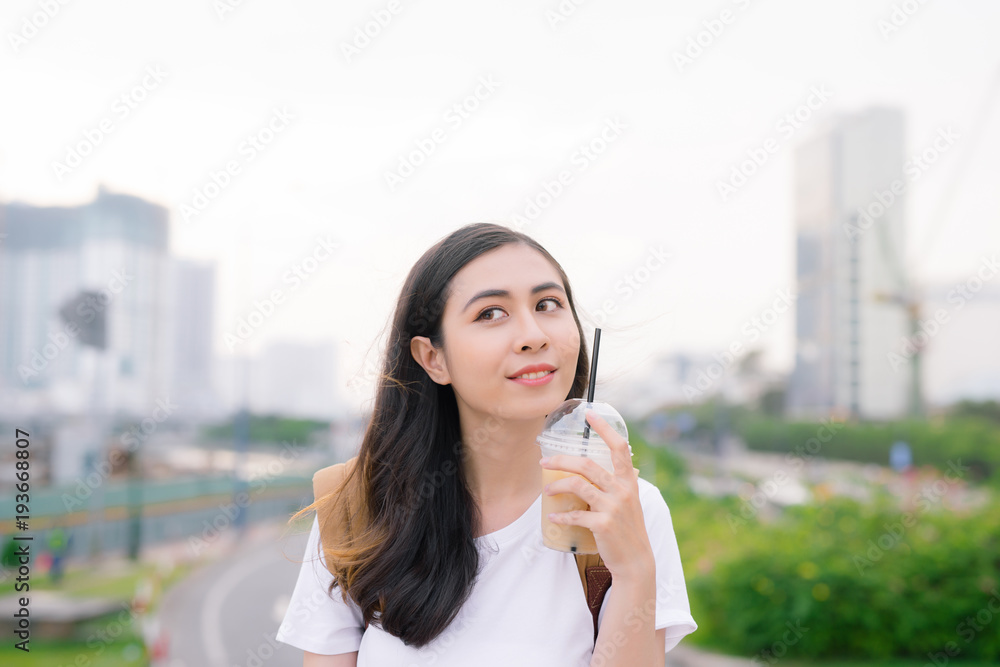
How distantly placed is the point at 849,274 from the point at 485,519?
1533 cm

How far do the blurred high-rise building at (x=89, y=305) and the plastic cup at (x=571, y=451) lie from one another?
256 inches

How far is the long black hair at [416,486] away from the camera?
1618mm

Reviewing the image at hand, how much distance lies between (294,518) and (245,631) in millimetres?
6604

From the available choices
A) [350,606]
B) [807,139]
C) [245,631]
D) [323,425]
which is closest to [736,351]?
[350,606]

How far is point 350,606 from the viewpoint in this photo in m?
1.68

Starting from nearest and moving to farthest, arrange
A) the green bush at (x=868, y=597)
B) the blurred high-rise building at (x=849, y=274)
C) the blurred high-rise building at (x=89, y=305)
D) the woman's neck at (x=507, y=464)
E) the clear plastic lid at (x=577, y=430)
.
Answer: the clear plastic lid at (x=577, y=430), the woman's neck at (x=507, y=464), the green bush at (x=868, y=597), the blurred high-rise building at (x=89, y=305), the blurred high-rise building at (x=849, y=274)

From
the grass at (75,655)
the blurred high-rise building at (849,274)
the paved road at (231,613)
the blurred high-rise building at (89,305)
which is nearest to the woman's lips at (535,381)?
the paved road at (231,613)

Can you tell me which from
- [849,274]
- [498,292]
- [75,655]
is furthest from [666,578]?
[849,274]

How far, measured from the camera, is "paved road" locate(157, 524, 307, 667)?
22.2 ft

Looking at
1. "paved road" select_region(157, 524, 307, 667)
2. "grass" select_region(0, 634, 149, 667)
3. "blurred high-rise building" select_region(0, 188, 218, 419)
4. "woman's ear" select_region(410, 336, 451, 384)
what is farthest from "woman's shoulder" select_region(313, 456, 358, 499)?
"blurred high-rise building" select_region(0, 188, 218, 419)

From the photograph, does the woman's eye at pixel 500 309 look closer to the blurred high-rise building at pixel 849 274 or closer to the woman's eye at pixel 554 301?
the woman's eye at pixel 554 301

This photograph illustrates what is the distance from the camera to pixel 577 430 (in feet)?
5.05

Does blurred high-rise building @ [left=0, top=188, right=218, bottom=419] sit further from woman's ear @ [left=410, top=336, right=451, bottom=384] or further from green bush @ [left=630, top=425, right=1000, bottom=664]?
green bush @ [left=630, top=425, right=1000, bottom=664]

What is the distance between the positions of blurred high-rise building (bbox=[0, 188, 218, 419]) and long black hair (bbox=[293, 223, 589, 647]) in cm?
594
